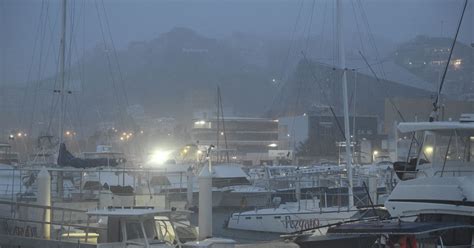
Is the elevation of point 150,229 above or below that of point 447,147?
below

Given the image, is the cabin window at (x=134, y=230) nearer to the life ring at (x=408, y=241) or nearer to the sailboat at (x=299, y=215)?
the life ring at (x=408, y=241)

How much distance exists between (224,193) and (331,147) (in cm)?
6394

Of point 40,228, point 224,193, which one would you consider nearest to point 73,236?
point 40,228

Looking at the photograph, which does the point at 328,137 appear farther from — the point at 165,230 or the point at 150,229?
the point at 150,229

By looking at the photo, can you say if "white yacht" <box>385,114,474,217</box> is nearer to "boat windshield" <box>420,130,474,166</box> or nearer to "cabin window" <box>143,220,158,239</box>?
"boat windshield" <box>420,130,474,166</box>

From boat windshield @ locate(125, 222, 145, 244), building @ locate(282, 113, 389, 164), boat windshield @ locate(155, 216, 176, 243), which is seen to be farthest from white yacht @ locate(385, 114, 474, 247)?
building @ locate(282, 113, 389, 164)

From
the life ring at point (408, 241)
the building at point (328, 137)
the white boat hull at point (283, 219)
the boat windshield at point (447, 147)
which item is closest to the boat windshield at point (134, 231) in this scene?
the boat windshield at point (447, 147)

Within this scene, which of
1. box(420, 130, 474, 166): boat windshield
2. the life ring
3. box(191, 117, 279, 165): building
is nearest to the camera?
the life ring

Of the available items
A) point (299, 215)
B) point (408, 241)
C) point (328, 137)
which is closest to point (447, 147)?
point (408, 241)

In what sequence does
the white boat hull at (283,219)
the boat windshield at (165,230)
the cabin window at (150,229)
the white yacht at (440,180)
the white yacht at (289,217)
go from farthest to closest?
the white yacht at (289,217), the white boat hull at (283,219), the boat windshield at (165,230), the cabin window at (150,229), the white yacht at (440,180)

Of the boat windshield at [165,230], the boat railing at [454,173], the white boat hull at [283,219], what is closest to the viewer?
the boat railing at [454,173]

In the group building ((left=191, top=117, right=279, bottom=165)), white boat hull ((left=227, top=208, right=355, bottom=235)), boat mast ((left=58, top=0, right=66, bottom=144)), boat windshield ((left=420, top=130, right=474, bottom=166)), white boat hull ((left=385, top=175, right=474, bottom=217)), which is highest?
building ((left=191, top=117, right=279, bottom=165))

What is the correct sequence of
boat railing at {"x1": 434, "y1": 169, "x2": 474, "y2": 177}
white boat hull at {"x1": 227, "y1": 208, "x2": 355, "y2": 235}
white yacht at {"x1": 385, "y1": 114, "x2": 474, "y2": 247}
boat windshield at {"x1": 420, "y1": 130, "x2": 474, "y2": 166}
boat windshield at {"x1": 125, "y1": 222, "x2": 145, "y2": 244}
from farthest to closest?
white boat hull at {"x1": 227, "y1": 208, "x2": 355, "y2": 235} < boat windshield at {"x1": 125, "y1": 222, "x2": 145, "y2": 244} < boat windshield at {"x1": 420, "y1": 130, "x2": 474, "y2": 166} < boat railing at {"x1": 434, "y1": 169, "x2": 474, "y2": 177} < white yacht at {"x1": 385, "y1": 114, "x2": 474, "y2": 247}

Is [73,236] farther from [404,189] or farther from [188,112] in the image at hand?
[188,112]
